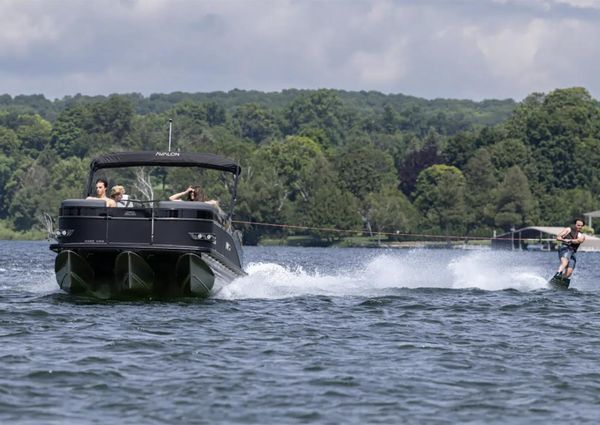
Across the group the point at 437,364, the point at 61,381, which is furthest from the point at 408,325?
the point at 61,381

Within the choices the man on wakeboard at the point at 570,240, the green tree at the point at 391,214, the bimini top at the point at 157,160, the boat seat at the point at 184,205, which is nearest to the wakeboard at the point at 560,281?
the man on wakeboard at the point at 570,240

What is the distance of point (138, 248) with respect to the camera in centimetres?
2528

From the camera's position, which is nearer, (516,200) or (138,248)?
(138,248)

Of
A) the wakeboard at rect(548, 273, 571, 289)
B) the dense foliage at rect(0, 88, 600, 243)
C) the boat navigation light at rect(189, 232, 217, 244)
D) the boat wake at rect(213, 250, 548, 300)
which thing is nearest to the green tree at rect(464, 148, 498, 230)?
the dense foliage at rect(0, 88, 600, 243)

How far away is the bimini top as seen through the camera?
2898 cm

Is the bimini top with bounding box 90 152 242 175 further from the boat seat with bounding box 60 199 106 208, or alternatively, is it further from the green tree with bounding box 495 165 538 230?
the green tree with bounding box 495 165 538 230

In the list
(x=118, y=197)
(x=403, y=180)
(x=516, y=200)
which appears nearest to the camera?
(x=118, y=197)

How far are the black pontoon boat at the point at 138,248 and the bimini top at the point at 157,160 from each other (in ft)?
7.91

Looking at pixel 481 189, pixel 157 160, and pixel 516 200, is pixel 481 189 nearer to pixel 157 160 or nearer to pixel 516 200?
pixel 516 200

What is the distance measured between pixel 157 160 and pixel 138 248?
4.29 meters

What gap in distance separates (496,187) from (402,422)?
145 m

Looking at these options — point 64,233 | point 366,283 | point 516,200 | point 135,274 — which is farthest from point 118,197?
point 516,200

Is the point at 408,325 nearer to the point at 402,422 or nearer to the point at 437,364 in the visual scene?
the point at 437,364

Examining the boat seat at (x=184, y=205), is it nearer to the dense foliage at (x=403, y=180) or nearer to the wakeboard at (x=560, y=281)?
the wakeboard at (x=560, y=281)
